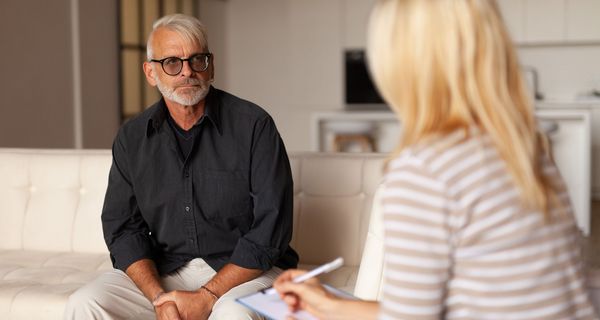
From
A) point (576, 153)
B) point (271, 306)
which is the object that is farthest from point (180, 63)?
point (576, 153)

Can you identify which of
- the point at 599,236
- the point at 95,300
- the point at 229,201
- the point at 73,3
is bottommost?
the point at 599,236

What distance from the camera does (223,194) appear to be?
7.77 feet

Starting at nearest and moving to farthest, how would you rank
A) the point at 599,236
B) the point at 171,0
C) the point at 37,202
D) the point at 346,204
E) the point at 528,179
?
the point at 528,179, the point at 346,204, the point at 37,202, the point at 599,236, the point at 171,0

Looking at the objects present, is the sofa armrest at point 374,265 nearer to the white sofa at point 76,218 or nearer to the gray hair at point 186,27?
the white sofa at point 76,218

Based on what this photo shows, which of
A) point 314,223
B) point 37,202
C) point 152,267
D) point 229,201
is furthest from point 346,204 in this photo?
point 37,202

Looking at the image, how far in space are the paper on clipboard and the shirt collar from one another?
1.05 metres

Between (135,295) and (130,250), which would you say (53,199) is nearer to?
(130,250)

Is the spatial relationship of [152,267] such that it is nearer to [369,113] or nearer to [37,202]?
[37,202]

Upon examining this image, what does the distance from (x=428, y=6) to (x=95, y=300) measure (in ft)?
4.64

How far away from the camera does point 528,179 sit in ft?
3.62

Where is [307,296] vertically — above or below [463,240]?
below

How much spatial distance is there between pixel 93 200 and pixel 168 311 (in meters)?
0.98

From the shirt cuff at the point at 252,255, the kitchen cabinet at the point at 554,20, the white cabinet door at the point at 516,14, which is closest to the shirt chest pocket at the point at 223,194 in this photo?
the shirt cuff at the point at 252,255

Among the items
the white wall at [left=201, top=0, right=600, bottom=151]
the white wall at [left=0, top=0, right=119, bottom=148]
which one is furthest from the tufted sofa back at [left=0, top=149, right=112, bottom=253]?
the white wall at [left=201, top=0, right=600, bottom=151]
